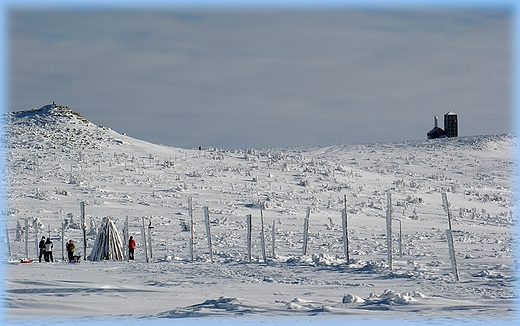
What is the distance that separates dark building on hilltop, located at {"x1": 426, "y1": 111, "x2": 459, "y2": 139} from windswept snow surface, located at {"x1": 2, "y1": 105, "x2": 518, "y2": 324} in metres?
16.4

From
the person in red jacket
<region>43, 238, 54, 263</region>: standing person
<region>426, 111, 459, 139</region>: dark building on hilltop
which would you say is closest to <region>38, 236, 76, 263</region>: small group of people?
<region>43, 238, 54, 263</region>: standing person

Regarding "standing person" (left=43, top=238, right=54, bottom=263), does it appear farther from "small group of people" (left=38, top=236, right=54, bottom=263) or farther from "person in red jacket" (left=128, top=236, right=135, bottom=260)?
"person in red jacket" (left=128, top=236, right=135, bottom=260)

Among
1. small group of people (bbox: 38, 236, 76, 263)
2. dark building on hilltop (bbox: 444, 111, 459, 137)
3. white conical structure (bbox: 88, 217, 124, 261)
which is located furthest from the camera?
dark building on hilltop (bbox: 444, 111, 459, 137)

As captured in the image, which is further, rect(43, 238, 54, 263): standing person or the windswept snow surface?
rect(43, 238, 54, 263): standing person

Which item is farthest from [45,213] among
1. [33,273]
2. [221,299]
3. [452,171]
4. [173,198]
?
[452,171]

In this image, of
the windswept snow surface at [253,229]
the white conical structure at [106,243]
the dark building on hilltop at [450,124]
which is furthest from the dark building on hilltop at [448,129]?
the white conical structure at [106,243]

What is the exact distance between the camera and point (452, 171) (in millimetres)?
51812

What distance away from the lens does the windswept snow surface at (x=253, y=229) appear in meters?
11.0

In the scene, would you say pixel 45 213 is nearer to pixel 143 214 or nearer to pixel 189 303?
pixel 143 214

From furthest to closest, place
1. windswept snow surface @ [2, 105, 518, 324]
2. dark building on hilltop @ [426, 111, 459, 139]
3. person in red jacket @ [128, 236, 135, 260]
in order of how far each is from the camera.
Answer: dark building on hilltop @ [426, 111, 459, 139]
person in red jacket @ [128, 236, 135, 260]
windswept snow surface @ [2, 105, 518, 324]

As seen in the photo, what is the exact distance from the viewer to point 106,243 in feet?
66.3

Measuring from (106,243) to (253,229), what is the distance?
21.8ft

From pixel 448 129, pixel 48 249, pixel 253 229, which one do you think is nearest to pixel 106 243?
pixel 48 249

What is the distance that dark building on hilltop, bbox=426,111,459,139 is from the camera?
76.9 metres
